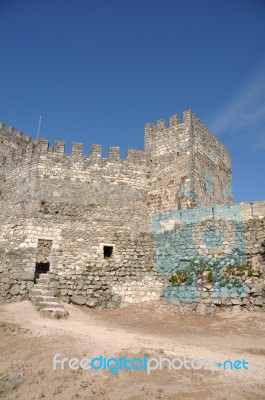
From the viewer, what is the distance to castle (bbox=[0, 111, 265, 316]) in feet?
47.9

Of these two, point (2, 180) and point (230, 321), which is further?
point (2, 180)

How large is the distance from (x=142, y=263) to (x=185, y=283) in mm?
2499

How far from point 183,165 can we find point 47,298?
938 centimetres

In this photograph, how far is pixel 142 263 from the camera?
1567cm

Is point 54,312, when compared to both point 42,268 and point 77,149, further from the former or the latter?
point 77,149

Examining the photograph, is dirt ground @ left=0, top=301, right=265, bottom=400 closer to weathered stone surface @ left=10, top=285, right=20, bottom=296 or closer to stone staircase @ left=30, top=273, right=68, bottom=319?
stone staircase @ left=30, top=273, right=68, bottom=319

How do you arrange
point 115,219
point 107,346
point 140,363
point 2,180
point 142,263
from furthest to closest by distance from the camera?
point 2,180, point 115,219, point 142,263, point 107,346, point 140,363

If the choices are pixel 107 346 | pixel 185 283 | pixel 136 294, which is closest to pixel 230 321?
pixel 185 283

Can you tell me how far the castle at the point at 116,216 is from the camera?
14594 millimetres

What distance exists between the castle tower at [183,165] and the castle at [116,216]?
0.06 meters

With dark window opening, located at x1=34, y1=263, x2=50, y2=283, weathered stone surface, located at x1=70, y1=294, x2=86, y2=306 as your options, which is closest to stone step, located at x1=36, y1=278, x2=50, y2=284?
dark window opening, located at x1=34, y1=263, x2=50, y2=283

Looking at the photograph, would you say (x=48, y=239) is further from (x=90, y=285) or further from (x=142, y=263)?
(x=142, y=263)

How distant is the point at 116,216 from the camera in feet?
55.6

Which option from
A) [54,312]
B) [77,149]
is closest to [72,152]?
[77,149]
